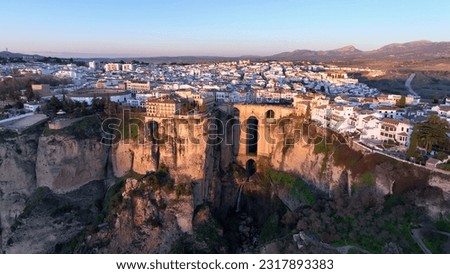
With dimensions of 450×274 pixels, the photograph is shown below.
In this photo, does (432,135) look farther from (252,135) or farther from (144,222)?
(144,222)

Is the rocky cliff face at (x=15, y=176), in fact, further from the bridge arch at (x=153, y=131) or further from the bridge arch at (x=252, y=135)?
the bridge arch at (x=252, y=135)

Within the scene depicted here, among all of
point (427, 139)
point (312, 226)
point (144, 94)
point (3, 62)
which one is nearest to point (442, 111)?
point (427, 139)

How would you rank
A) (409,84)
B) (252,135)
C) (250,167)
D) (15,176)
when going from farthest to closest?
(409,84) < (252,135) < (250,167) < (15,176)

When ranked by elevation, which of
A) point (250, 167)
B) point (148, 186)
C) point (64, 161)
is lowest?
point (250, 167)

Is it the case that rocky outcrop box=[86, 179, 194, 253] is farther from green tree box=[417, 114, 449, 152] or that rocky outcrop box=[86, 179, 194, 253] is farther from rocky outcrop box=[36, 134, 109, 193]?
green tree box=[417, 114, 449, 152]

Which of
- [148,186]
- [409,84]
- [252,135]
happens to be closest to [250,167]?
[252,135]

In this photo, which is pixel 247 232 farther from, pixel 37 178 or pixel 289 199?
pixel 37 178
